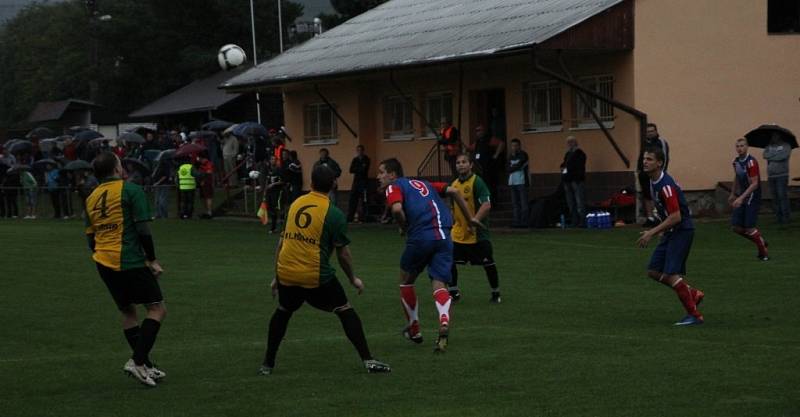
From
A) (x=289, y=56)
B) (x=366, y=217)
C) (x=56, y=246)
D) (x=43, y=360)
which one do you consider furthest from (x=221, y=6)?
(x=43, y=360)

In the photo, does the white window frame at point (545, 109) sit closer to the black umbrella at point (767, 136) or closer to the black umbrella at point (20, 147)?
the black umbrella at point (767, 136)

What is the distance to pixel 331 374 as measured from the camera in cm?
1127

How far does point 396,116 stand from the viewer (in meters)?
38.8

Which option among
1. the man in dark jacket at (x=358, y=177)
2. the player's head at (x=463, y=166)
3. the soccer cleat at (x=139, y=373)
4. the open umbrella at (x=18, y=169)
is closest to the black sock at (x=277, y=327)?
the soccer cleat at (x=139, y=373)

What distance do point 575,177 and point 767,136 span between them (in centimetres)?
397

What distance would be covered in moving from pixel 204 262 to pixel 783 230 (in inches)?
420

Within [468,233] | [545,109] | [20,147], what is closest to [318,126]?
[20,147]

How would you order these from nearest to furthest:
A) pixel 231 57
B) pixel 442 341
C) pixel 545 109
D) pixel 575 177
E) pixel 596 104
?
pixel 442 341 < pixel 575 177 < pixel 596 104 < pixel 545 109 < pixel 231 57

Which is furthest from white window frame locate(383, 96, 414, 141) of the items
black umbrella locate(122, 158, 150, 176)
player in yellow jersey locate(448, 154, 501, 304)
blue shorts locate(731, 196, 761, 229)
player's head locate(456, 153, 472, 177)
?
player's head locate(456, 153, 472, 177)

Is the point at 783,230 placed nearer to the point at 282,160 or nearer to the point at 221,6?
the point at 282,160

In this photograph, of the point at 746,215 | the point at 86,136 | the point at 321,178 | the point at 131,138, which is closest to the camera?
the point at 321,178

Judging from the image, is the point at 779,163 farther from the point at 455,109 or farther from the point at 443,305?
the point at 443,305

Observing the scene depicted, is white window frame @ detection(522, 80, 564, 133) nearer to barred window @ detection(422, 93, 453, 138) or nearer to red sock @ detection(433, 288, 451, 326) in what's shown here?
barred window @ detection(422, 93, 453, 138)

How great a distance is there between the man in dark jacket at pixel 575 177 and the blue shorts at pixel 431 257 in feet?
52.2
